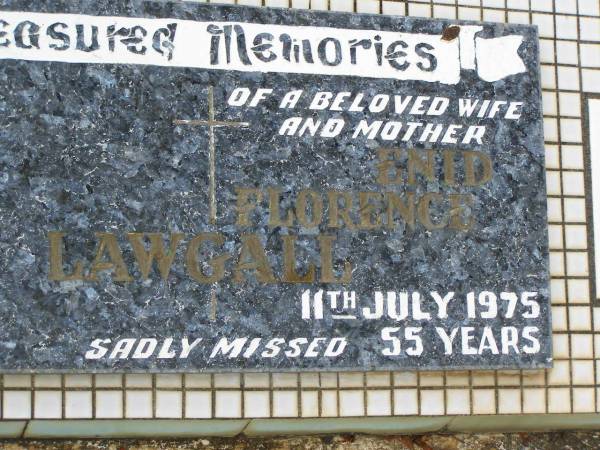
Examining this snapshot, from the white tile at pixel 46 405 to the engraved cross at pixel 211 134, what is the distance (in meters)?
0.70

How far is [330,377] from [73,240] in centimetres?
89

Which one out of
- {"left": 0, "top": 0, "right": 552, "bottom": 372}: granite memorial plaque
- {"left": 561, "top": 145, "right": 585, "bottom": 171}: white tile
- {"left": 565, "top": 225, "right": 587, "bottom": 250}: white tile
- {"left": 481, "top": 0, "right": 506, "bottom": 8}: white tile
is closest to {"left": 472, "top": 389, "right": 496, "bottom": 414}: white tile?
{"left": 0, "top": 0, "right": 552, "bottom": 372}: granite memorial plaque

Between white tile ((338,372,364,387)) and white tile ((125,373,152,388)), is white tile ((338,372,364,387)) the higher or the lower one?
the lower one

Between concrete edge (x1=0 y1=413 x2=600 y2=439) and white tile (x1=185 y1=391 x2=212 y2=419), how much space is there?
0.02 m

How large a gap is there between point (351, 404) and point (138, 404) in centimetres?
66

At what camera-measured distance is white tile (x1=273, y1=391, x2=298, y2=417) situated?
9.66 ft

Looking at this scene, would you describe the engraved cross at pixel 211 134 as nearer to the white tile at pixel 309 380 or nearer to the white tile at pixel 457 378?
the white tile at pixel 309 380

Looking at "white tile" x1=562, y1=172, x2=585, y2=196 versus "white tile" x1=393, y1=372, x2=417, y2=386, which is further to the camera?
"white tile" x1=562, y1=172, x2=585, y2=196

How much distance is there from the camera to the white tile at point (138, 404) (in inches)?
113

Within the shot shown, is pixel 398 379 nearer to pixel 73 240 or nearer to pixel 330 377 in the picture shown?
pixel 330 377

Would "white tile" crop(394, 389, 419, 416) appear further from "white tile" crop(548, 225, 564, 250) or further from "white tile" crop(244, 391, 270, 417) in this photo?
"white tile" crop(548, 225, 564, 250)

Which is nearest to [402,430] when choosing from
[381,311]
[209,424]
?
[381,311]

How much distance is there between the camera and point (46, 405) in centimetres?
282

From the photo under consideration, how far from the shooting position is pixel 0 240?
9.12 feet
